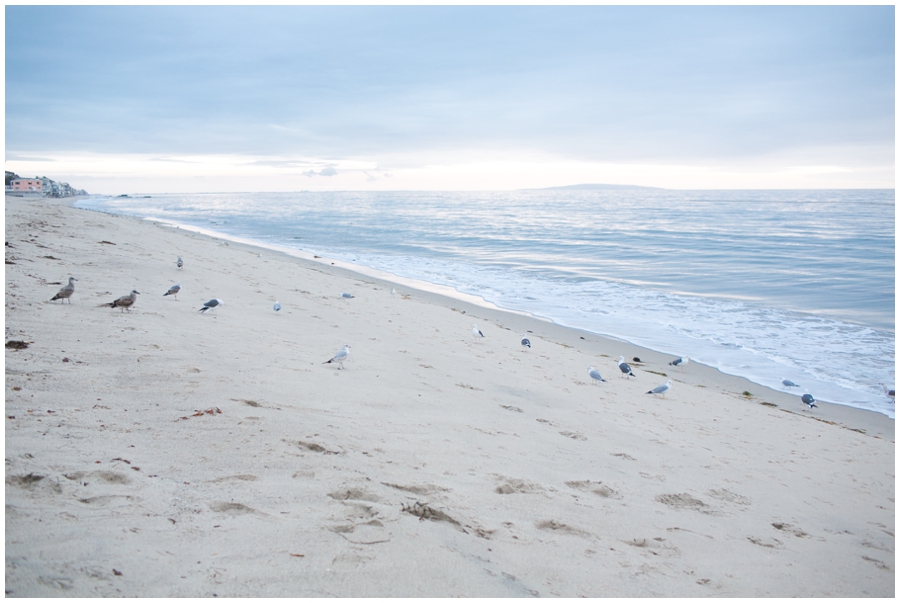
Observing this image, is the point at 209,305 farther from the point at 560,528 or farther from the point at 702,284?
the point at 702,284

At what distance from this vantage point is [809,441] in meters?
6.70

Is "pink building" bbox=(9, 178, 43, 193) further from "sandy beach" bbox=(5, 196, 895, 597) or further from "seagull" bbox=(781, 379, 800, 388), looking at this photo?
"seagull" bbox=(781, 379, 800, 388)

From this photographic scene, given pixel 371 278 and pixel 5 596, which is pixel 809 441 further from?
pixel 371 278

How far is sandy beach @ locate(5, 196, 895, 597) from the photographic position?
2.70 meters

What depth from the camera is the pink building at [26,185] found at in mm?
87588

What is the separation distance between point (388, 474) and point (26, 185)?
374 ft

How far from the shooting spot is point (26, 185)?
89938 mm

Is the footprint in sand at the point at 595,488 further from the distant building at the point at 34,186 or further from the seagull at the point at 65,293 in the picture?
the distant building at the point at 34,186

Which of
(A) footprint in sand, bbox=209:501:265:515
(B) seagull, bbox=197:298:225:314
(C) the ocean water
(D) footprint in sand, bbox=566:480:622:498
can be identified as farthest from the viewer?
(C) the ocean water

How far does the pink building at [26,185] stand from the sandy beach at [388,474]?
104 metres

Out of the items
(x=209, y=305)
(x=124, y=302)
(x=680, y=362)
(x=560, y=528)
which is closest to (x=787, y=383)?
(x=680, y=362)

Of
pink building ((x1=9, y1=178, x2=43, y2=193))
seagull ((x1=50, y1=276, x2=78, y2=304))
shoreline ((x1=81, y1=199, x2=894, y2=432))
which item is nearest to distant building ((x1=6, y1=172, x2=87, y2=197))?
pink building ((x1=9, y1=178, x2=43, y2=193))

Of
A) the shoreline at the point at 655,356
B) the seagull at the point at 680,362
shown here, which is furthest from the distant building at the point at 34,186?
the seagull at the point at 680,362

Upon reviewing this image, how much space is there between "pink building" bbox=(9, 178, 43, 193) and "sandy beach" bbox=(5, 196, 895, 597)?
104161 mm
